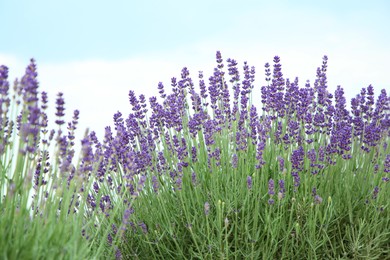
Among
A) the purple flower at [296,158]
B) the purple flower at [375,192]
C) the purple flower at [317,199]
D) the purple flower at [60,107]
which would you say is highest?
the purple flower at [60,107]

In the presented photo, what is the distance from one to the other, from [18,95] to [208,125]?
4.79 ft

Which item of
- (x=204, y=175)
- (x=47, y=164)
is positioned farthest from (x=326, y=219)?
(x=47, y=164)

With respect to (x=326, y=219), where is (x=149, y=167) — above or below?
above

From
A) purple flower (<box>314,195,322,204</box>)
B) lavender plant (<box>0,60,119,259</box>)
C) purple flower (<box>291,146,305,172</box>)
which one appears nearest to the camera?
lavender plant (<box>0,60,119,259</box>)

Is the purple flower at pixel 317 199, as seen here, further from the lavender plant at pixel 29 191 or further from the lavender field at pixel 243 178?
the lavender plant at pixel 29 191

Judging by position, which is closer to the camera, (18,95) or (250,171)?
(18,95)

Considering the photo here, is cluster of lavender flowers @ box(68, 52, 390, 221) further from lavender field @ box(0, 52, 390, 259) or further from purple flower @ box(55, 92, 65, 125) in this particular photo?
purple flower @ box(55, 92, 65, 125)

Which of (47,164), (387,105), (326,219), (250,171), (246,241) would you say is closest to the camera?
(47,164)

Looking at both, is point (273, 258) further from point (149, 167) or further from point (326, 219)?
point (149, 167)

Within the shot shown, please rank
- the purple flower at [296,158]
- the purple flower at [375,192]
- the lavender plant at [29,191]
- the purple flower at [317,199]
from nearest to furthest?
1. the lavender plant at [29,191]
2. the purple flower at [317,199]
3. the purple flower at [296,158]
4. the purple flower at [375,192]

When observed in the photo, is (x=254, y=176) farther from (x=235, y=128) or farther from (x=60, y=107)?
(x=60, y=107)

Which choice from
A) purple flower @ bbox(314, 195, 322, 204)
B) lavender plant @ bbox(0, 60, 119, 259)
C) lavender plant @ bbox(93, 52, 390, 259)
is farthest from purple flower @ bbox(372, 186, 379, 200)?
lavender plant @ bbox(0, 60, 119, 259)

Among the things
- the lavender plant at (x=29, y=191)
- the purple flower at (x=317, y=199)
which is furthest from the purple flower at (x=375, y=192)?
the lavender plant at (x=29, y=191)

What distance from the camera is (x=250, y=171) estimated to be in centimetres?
424
